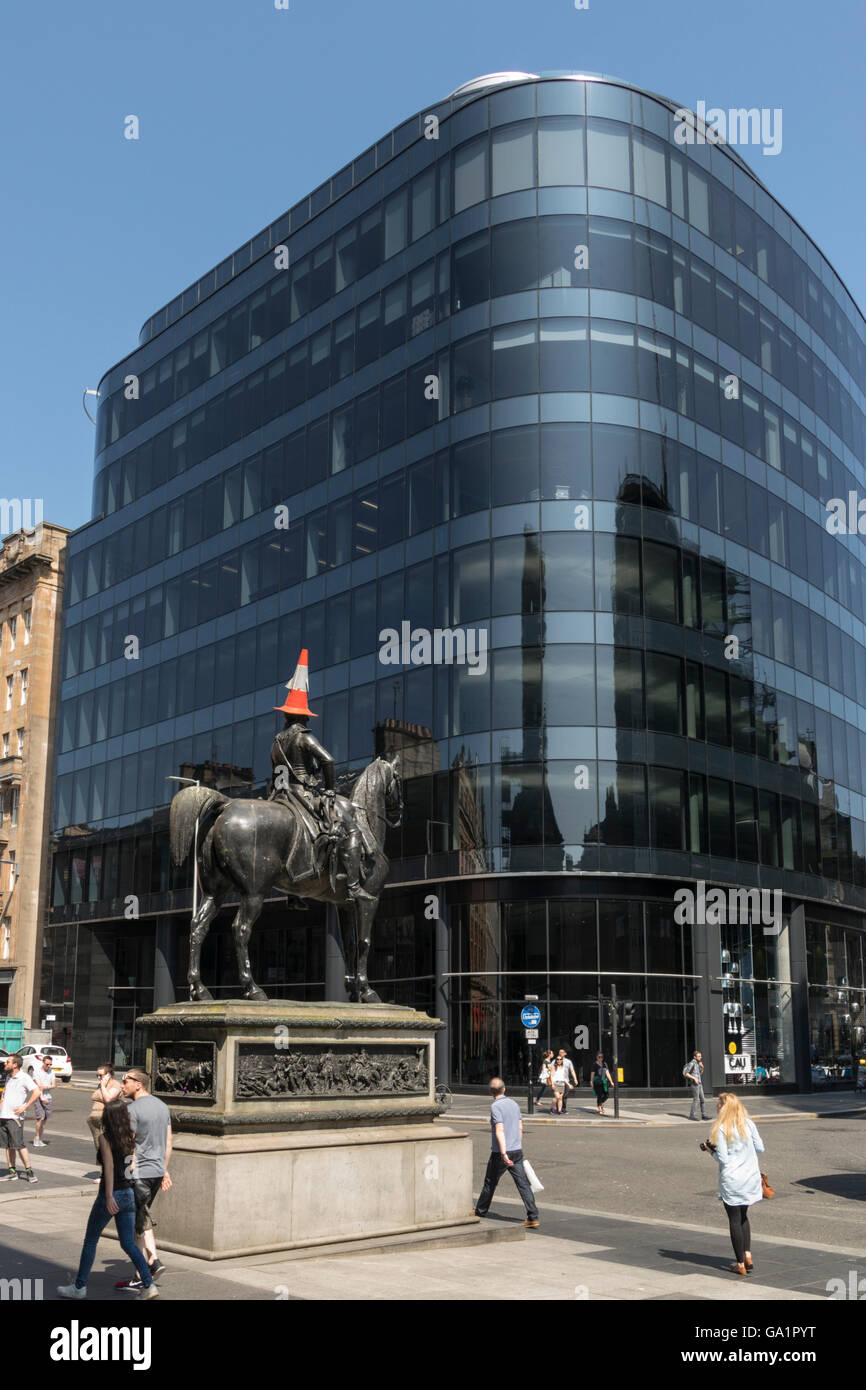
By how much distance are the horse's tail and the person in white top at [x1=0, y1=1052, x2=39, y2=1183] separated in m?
8.55

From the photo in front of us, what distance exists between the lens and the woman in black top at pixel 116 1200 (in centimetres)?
1053

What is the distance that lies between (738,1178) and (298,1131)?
4.63m

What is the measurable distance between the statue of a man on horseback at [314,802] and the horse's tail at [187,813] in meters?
0.91

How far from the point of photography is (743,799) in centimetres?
4553

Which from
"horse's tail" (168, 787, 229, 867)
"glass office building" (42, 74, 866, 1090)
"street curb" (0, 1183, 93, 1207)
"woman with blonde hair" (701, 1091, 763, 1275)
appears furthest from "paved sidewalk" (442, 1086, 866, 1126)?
"woman with blonde hair" (701, 1091, 763, 1275)

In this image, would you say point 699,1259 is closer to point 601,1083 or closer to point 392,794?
point 392,794

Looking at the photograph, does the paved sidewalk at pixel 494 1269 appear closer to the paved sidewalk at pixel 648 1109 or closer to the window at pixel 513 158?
the paved sidewalk at pixel 648 1109

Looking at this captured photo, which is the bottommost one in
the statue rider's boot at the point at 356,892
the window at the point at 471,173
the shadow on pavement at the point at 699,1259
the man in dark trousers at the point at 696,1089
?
the man in dark trousers at the point at 696,1089

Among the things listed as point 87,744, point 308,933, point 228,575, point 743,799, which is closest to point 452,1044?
point 308,933

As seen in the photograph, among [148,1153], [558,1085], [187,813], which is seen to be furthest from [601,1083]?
[148,1153]

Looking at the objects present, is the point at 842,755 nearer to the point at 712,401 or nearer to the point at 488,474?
the point at 712,401

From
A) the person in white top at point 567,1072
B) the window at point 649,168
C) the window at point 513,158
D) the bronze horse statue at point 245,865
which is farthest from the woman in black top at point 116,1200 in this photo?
the window at point 649,168

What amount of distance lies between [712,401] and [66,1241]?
40.1 metres

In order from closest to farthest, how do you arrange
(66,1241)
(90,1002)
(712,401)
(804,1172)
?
(66,1241)
(804,1172)
(712,401)
(90,1002)
